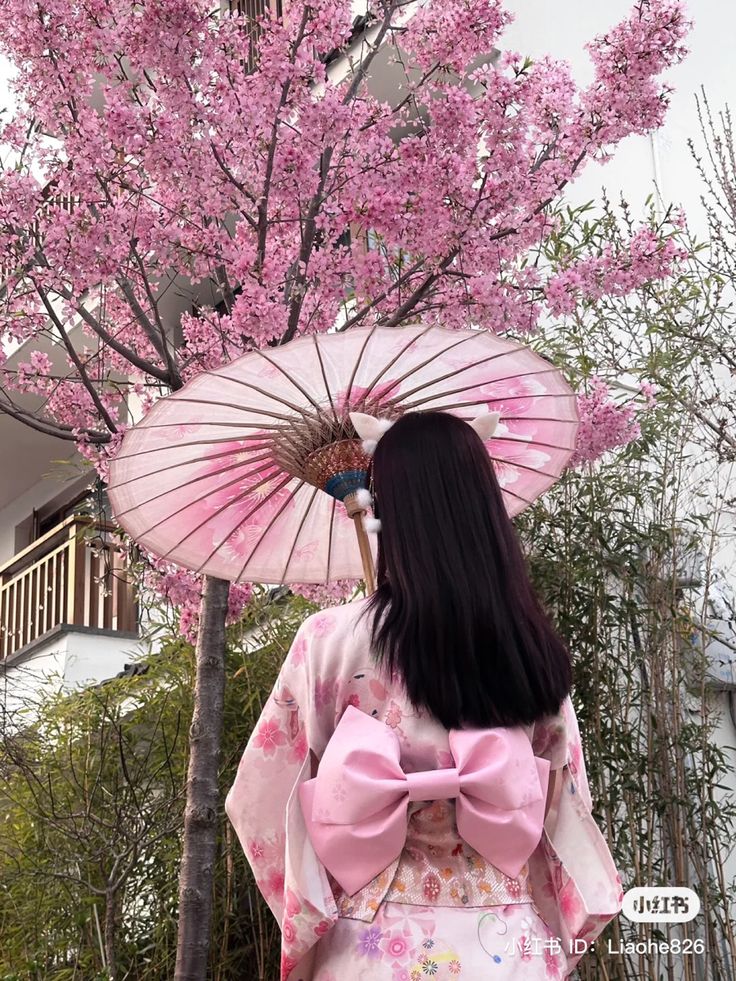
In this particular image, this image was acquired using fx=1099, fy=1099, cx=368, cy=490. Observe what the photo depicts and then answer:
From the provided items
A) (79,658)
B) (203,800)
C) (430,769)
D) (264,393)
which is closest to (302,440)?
(264,393)

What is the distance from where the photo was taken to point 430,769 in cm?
172

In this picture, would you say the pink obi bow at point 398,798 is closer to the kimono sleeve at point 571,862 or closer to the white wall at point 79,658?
the kimono sleeve at point 571,862

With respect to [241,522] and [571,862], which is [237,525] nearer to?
[241,522]

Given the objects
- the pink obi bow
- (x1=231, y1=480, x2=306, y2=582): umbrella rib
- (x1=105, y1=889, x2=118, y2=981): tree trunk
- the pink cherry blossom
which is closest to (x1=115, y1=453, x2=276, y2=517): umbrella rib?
(x1=231, y1=480, x2=306, y2=582): umbrella rib

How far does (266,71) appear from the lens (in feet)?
11.2

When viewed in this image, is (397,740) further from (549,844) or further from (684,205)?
(684,205)

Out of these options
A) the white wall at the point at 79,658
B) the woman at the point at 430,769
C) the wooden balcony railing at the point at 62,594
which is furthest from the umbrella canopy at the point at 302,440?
the white wall at the point at 79,658

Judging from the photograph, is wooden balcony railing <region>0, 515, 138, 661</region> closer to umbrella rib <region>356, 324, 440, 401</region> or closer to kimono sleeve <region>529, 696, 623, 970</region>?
umbrella rib <region>356, 324, 440, 401</region>

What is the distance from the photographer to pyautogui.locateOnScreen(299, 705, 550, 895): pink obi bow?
1.64 m

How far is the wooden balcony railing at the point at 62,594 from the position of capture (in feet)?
25.5

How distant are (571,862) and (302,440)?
1.06 m

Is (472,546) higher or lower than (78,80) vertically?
lower

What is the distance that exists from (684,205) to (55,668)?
16.1 feet

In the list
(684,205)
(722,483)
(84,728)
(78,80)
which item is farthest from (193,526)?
(684,205)
